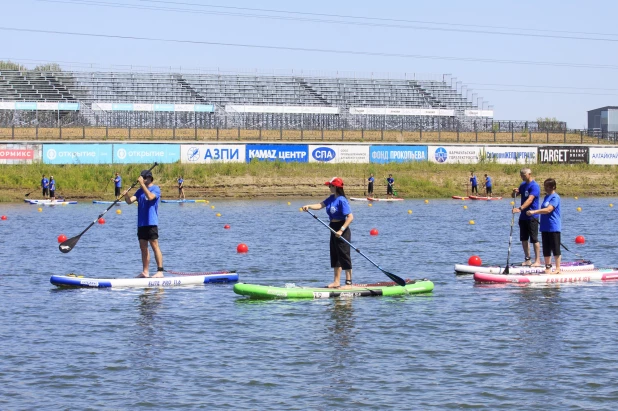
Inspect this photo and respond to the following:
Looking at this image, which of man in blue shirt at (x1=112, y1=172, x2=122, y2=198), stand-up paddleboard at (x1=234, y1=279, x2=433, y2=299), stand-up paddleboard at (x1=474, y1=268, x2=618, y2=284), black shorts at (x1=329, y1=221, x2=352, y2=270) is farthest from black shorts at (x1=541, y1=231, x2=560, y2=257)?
man in blue shirt at (x1=112, y1=172, x2=122, y2=198)

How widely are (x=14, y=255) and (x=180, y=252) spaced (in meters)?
4.53

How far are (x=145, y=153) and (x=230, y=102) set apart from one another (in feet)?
68.3

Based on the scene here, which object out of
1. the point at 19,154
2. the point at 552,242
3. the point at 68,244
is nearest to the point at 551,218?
the point at 552,242

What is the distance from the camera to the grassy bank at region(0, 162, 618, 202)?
53656 mm

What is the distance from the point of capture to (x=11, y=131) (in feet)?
194

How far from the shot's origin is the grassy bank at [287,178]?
53656 mm

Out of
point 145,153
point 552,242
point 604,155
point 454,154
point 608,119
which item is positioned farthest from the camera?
point 608,119

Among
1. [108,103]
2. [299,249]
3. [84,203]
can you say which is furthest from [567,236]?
[108,103]

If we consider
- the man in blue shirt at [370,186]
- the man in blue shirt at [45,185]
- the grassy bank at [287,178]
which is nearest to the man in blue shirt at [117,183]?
the grassy bank at [287,178]

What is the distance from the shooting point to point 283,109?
76750mm

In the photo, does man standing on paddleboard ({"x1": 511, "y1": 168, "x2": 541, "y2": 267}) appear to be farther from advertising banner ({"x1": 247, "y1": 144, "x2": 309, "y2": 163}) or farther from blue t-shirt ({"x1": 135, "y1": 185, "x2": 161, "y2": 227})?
advertising banner ({"x1": 247, "y1": 144, "x2": 309, "y2": 163})

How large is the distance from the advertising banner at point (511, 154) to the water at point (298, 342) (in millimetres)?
41255

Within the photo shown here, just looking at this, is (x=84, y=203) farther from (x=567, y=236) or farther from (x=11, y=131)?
(x=567, y=236)

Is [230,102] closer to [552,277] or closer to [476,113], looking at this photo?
[476,113]
